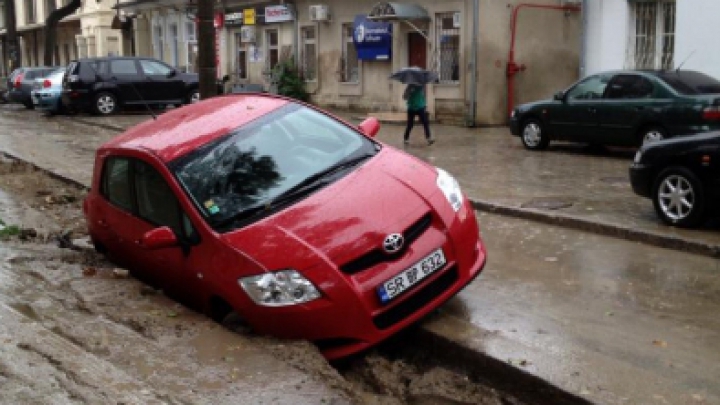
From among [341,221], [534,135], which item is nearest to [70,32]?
[534,135]

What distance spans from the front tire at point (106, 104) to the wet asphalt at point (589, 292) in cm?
1244

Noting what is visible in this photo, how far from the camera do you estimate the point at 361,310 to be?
15.5 feet

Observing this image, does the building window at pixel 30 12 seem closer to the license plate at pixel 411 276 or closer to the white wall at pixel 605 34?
the white wall at pixel 605 34

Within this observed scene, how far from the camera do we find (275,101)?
6.44 m

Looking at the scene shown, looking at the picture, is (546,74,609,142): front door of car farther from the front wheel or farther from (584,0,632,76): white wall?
the front wheel

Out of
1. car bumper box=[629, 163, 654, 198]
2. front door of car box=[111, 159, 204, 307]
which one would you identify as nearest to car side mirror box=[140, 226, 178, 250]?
front door of car box=[111, 159, 204, 307]

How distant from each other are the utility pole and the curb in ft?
11.8

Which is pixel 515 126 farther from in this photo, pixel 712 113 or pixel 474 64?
pixel 712 113

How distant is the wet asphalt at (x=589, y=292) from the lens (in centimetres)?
455

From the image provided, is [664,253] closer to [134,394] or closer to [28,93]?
[134,394]

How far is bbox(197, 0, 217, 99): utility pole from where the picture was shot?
9.76 m

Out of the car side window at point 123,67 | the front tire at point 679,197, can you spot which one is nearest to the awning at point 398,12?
the car side window at point 123,67

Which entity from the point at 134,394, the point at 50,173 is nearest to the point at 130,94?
the point at 50,173

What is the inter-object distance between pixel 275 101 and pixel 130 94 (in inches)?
764
